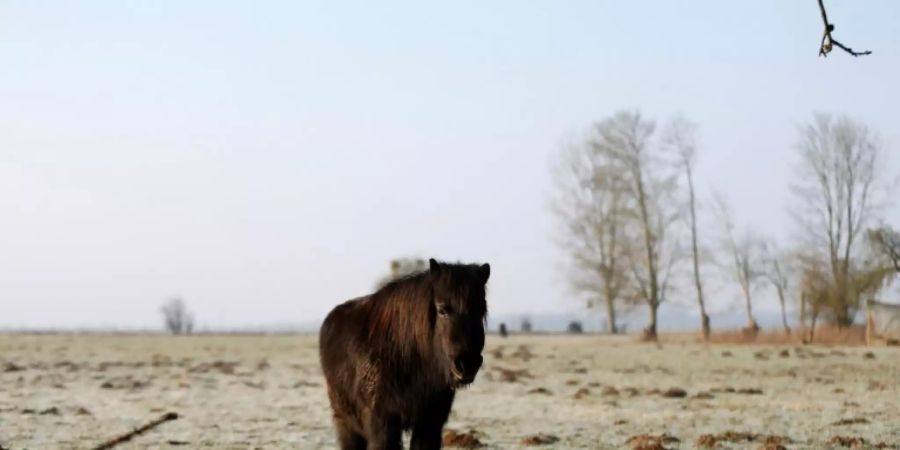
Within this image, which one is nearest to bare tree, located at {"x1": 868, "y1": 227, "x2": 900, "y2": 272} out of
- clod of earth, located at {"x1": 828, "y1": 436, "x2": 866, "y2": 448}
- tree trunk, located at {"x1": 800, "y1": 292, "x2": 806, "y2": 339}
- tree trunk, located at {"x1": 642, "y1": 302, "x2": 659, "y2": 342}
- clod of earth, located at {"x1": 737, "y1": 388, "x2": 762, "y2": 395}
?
tree trunk, located at {"x1": 800, "y1": 292, "x2": 806, "y2": 339}

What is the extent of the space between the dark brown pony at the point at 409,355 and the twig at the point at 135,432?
5.49 meters

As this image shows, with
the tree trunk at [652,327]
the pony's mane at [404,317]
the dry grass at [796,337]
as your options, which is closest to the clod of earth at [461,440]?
the pony's mane at [404,317]

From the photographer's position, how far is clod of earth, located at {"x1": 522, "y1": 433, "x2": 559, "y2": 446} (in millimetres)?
14453

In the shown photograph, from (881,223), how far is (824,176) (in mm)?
3739

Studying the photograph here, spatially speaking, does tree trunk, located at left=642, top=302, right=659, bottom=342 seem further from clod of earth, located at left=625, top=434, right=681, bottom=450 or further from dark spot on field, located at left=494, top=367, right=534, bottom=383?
clod of earth, located at left=625, top=434, right=681, bottom=450

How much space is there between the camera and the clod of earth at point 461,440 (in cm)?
1393

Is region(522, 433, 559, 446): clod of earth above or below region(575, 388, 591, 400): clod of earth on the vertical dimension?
below

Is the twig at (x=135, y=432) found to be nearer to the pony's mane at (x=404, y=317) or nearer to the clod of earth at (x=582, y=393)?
the pony's mane at (x=404, y=317)

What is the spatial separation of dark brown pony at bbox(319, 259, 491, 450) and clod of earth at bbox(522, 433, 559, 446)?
207 inches

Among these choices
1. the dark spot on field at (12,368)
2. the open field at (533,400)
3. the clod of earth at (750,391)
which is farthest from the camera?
the dark spot on field at (12,368)

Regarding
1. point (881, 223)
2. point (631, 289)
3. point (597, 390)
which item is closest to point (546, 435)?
point (597, 390)

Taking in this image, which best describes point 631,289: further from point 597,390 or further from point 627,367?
point 597,390

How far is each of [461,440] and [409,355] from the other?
577cm

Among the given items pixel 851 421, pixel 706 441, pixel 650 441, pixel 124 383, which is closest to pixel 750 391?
pixel 851 421
